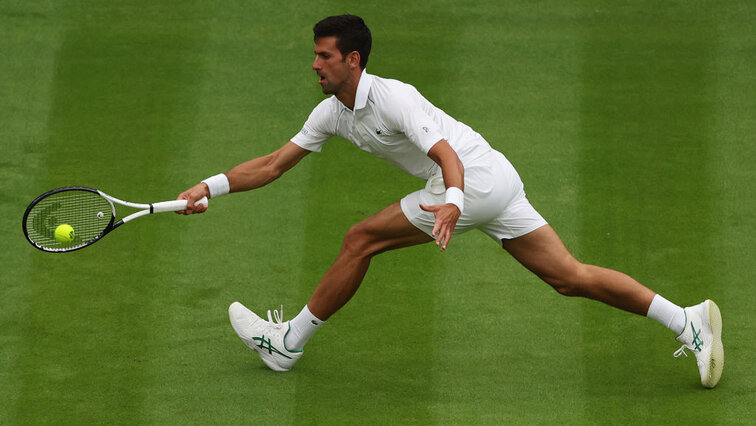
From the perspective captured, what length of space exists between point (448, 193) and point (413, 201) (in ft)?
1.64

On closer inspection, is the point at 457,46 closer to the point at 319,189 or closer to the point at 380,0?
the point at 380,0

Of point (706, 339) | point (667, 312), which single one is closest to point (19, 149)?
point (667, 312)

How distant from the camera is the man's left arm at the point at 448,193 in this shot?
5.95 m

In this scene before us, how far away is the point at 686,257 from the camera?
780 centimetres

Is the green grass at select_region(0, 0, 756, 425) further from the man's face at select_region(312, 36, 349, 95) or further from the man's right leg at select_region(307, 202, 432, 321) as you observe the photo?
the man's face at select_region(312, 36, 349, 95)

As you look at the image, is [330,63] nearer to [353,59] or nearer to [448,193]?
[353,59]

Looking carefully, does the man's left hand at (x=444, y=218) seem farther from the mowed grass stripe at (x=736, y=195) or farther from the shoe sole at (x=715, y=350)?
the mowed grass stripe at (x=736, y=195)

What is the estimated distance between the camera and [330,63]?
639cm

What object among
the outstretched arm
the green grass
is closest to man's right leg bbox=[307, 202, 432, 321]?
the green grass

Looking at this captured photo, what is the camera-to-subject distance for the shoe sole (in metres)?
6.59

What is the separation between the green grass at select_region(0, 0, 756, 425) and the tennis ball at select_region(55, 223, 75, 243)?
30.2 inches

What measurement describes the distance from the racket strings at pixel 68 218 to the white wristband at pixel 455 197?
173 centimetres

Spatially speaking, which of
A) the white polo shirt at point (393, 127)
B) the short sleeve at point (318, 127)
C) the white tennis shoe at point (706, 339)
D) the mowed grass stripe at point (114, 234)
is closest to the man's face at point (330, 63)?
the white polo shirt at point (393, 127)

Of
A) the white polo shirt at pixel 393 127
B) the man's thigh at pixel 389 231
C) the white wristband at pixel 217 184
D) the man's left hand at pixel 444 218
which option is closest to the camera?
the man's left hand at pixel 444 218
